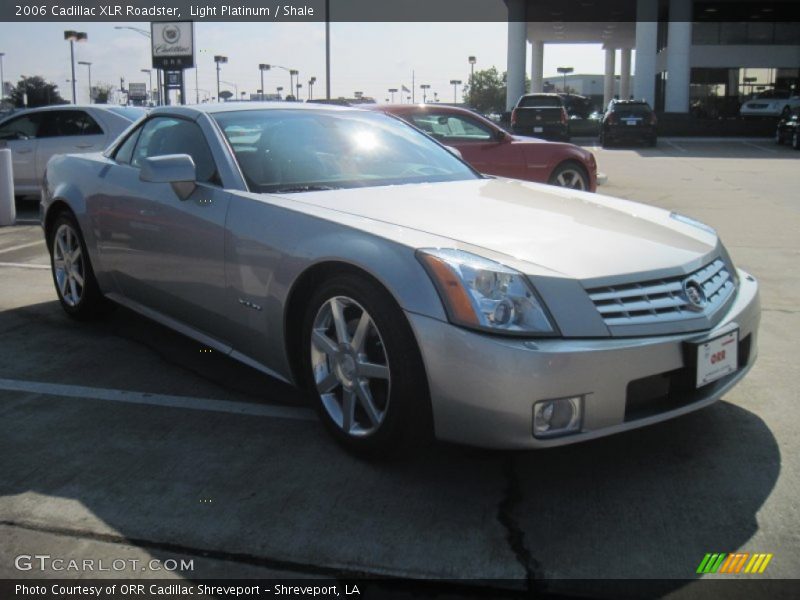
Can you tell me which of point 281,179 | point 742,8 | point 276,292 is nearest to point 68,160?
point 281,179

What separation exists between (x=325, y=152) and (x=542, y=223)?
51.6 inches

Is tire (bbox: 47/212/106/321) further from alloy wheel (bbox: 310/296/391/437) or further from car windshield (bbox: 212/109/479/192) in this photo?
alloy wheel (bbox: 310/296/391/437)

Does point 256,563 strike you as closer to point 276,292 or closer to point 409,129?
point 276,292

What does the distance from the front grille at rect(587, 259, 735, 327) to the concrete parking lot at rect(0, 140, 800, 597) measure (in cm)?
64

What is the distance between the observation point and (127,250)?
15.9 ft

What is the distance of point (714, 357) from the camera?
3.21m

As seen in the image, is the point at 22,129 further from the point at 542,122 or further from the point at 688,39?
the point at 688,39

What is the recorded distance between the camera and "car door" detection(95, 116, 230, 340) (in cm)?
413

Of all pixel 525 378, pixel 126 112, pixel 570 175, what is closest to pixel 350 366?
pixel 525 378

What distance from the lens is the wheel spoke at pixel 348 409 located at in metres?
3.43

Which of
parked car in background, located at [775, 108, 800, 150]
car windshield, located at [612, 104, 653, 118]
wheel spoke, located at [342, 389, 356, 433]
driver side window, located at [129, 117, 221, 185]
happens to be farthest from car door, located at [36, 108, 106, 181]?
parked car in background, located at [775, 108, 800, 150]

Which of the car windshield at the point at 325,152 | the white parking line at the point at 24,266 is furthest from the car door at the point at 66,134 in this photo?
the car windshield at the point at 325,152

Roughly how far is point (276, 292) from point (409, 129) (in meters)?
1.86

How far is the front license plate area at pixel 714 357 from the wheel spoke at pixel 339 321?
1.27 meters
